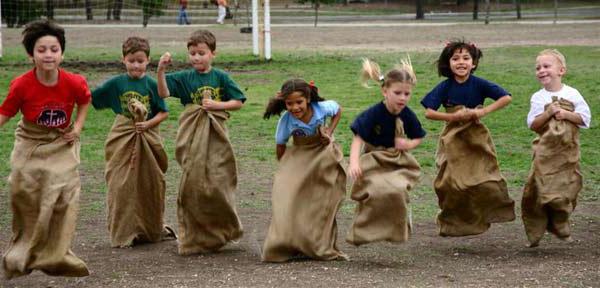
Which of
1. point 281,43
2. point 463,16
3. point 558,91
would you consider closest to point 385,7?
point 463,16

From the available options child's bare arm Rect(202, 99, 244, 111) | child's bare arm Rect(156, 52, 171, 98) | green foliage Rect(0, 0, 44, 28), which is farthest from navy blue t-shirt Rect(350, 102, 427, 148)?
green foliage Rect(0, 0, 44, 28)

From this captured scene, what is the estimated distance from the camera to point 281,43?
1309 inches

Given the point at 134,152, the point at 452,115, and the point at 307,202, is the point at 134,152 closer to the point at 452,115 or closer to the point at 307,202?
the point at 307,202

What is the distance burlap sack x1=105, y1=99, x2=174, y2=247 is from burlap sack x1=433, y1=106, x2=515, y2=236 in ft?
7.32

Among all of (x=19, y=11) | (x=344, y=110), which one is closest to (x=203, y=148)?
(x=344, y=110)

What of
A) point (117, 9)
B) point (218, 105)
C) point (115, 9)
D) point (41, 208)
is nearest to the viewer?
point (41, 208)

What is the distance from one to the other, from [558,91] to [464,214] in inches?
46.9

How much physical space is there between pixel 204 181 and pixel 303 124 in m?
0.94

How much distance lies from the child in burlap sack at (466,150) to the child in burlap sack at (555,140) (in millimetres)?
269

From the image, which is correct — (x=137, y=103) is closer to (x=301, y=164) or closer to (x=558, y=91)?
(x=301, y=164)

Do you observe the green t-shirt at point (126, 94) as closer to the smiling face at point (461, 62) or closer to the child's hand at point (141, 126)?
the child's hand at point (141, 126)

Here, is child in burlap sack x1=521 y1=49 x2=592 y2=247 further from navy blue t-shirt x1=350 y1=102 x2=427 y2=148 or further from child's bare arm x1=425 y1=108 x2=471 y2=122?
navy blue t-shirt x1=350 y1=102 x2=427 y2=148

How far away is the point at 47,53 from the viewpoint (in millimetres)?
7379

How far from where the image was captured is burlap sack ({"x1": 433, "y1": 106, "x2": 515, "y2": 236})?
8.69 metres
